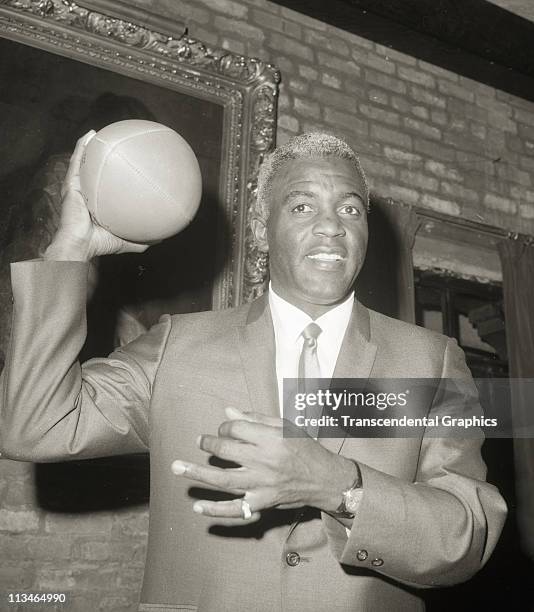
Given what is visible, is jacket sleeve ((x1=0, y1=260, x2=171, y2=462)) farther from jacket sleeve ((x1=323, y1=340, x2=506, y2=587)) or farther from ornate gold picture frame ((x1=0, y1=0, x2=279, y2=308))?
ornate gold picture frame ((x1=0, y1=0, x2=279, y2=308))

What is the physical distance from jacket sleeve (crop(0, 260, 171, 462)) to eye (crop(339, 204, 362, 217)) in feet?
2.42

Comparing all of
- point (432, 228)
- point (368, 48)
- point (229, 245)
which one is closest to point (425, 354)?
point (229, 245)

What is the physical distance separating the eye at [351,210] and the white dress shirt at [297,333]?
0.77 feet

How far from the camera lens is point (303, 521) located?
1.34 m

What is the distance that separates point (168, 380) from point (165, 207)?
1.52ft

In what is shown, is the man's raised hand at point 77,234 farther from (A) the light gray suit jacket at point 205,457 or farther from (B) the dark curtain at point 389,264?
(B) the dark curtain at point 389,264

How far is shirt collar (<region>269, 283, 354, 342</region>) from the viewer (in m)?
1.61

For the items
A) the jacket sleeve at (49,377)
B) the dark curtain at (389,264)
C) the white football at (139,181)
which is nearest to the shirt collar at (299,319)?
the white football at (139,181)

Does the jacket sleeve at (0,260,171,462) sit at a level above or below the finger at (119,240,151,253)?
below

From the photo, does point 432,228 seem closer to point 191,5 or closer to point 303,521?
point 191,5

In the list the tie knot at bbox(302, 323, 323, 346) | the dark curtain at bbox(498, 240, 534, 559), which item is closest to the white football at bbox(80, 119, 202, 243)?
the tie knot at bbox(302, 323, 323, 346)

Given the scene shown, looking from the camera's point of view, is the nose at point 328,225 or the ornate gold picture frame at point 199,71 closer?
the nose at point 328,225

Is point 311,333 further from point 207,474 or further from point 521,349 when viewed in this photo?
point 521,349

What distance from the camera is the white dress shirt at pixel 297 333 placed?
1520 mm
